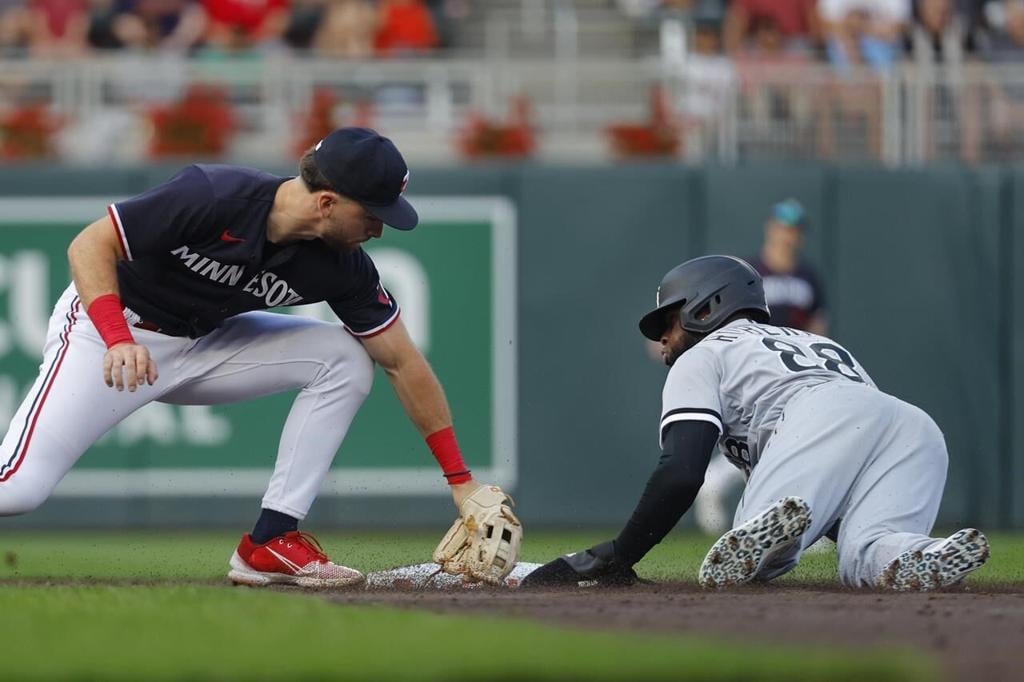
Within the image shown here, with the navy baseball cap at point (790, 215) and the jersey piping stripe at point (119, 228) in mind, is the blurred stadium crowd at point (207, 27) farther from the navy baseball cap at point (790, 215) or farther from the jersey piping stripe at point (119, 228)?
the jersey piping stripe at point (119, 228)

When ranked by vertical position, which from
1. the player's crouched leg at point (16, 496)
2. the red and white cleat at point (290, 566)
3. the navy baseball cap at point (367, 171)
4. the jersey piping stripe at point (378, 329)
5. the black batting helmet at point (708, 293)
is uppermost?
the navy baseball cap at point (367, 171)

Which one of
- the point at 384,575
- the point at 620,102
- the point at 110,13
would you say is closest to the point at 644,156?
the point at 620,102

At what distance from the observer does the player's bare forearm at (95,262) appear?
565 centimetres

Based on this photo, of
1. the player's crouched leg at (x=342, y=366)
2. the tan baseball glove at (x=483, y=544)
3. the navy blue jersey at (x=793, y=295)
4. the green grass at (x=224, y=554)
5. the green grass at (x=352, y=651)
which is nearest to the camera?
the green grass at (x=352, y=651)

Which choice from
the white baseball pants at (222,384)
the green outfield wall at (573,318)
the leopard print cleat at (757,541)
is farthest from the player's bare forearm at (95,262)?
the green outfield wall at (573,318)

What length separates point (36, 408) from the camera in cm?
582

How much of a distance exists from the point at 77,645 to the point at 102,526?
24.1 feet

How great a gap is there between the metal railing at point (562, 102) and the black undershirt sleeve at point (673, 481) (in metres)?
6.39

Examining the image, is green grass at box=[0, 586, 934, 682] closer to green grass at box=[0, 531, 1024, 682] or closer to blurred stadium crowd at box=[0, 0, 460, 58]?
green grass at box=[0, 531, 1024, 682]

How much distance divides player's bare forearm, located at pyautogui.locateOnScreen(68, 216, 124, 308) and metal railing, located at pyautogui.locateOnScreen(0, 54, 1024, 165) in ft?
20.0

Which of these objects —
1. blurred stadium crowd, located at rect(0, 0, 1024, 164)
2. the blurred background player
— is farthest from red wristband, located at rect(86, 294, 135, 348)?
blurred stadium crowd, located at rect(0, 0, 1024, 164)

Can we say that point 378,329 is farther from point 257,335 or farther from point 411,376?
point 257,335

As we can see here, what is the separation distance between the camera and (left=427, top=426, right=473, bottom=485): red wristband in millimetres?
6270

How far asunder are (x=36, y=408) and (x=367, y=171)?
1.42 m
